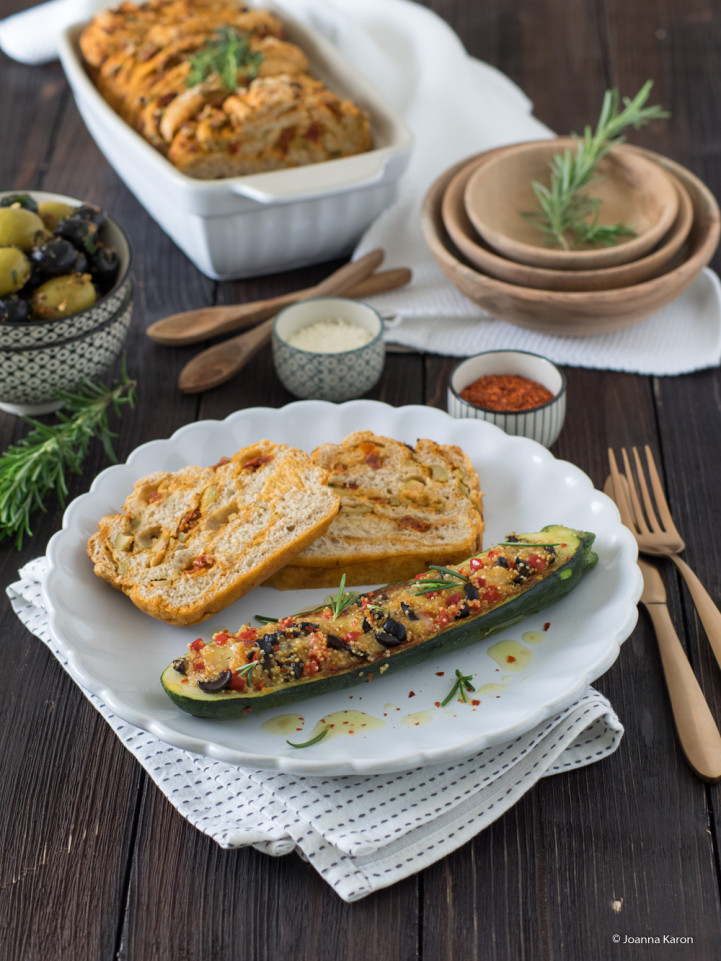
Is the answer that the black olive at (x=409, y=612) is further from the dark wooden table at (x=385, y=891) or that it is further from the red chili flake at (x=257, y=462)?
the red chili flake at (x=257, y=462)

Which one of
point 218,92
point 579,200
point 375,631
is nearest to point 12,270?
point 218,92

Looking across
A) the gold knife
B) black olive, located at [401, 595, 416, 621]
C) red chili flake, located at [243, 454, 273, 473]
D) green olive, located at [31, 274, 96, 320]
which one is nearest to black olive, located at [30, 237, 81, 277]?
green olive, located at [31, 274, 96, 320]

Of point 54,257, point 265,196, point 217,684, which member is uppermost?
point 54,257

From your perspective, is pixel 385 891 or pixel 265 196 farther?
pixel 265 196

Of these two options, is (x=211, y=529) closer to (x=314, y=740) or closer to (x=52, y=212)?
(x=314, y=740)

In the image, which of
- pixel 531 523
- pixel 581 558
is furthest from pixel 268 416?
pixel 581 558

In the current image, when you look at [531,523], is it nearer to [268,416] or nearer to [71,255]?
[268,416]
